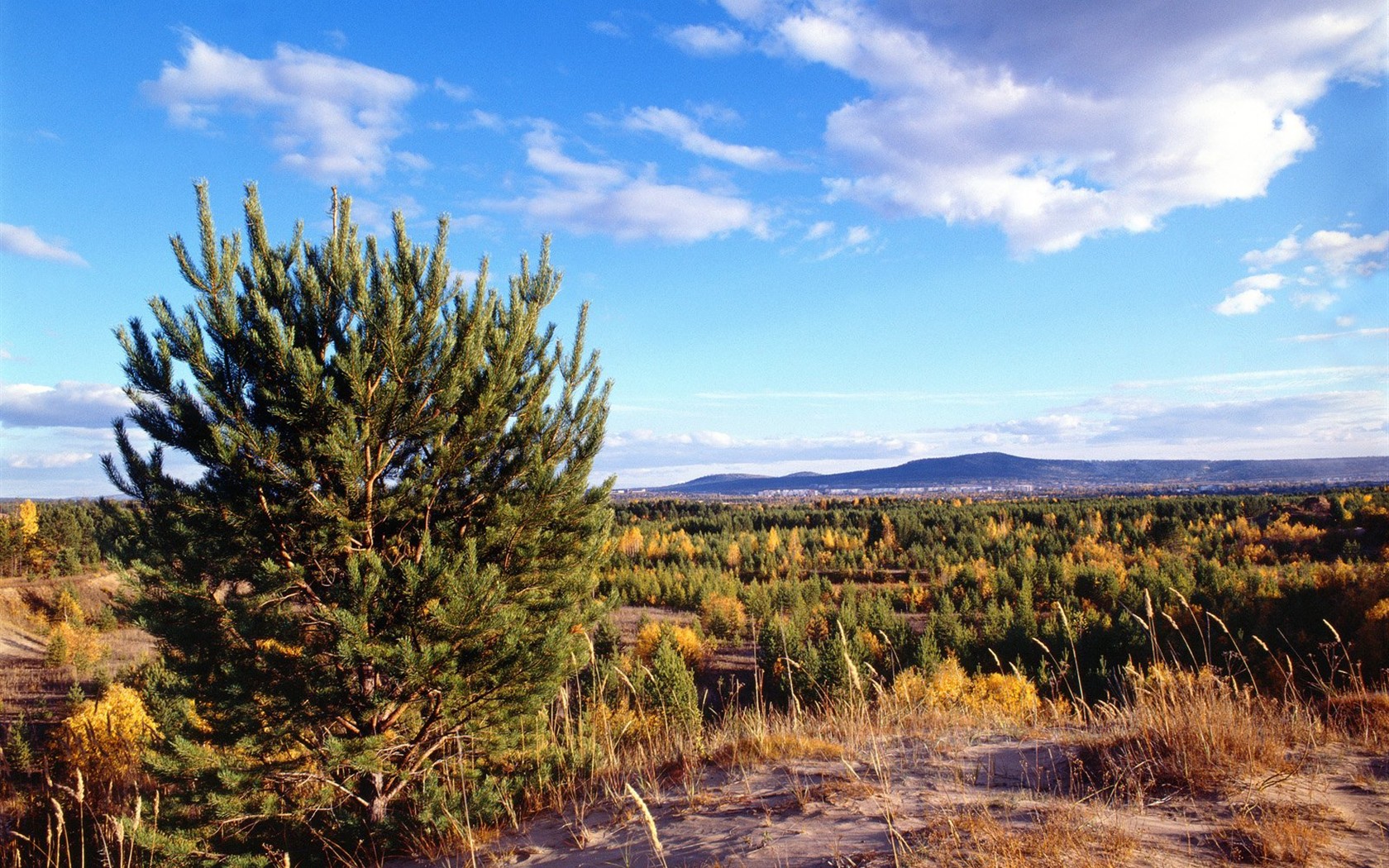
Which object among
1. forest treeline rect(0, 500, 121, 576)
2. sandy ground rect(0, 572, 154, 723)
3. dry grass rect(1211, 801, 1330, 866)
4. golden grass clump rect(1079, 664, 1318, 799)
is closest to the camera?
dry grass rect(1211, 801, 1330, 866)

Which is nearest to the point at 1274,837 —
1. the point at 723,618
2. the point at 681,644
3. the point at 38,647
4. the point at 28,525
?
the point at 681,644

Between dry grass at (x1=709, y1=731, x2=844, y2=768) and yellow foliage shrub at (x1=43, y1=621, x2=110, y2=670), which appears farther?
yellow foliage shrub at (x1=43, y1=621, x2=110, y2=670)

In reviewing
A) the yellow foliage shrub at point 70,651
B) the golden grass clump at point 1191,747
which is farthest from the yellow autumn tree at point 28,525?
the golden grass clump at point 1191,747

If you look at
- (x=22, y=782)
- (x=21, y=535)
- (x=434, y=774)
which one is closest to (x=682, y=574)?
(x=22, y=782)

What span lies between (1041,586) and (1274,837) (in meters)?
52.1

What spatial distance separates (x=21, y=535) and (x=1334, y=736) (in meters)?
94.3

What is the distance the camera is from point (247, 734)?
5.69 m

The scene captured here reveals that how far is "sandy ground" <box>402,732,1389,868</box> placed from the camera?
10.9 feet

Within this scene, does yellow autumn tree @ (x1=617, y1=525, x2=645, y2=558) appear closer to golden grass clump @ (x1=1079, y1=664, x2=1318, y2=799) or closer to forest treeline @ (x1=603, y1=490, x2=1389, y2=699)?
forest treeline @ (x1=603, y1=490, x2=1389, y2=699)

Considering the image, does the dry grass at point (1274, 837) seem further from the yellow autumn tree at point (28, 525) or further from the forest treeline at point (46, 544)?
the yellow autumn tree at point (28, 525)

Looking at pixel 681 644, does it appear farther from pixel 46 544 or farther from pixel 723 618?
pixel 46 544

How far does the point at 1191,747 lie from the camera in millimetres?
4531

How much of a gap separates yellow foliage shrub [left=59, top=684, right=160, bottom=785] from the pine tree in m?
8.10

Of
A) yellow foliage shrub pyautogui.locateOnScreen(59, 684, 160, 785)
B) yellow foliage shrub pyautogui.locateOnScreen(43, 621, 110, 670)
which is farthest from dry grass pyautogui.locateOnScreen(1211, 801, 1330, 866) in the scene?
yellow foliage shrub pyautogui.locateOnScreen(43, 621, 110, 670)
